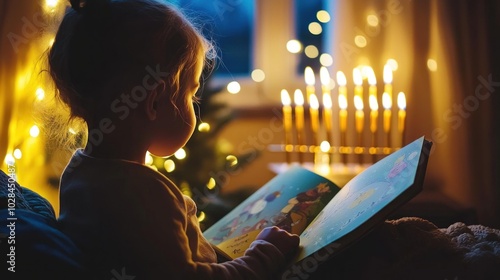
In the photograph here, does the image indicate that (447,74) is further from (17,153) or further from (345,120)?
(17,153)

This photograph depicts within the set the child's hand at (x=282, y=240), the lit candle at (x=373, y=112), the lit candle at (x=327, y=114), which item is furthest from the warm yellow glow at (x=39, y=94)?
the lit candle at (x=373, y=112)

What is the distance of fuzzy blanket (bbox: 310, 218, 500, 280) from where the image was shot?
0.70m

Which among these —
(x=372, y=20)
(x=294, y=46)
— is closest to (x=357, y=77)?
(x=372, y=20)

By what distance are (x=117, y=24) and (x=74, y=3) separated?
0.07m

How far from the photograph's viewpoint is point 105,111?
788 mm

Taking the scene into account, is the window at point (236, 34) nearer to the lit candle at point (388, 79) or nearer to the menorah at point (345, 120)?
the menorah at point (345, 120)

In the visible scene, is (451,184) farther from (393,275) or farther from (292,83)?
(393,275)

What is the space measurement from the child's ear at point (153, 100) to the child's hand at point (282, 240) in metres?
0.22

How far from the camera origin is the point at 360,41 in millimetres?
2168

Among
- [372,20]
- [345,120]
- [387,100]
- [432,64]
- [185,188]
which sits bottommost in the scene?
[185,188]

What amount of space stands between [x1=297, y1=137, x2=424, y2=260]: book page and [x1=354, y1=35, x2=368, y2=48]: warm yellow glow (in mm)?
1368

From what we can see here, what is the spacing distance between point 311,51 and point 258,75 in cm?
26

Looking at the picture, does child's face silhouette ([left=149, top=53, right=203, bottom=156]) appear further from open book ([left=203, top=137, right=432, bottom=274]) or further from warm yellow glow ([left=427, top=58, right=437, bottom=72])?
warm yellow glow ([left=427, top=58, right=437, bottom=72])

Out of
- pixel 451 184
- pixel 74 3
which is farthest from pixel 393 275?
pixel 451 184
